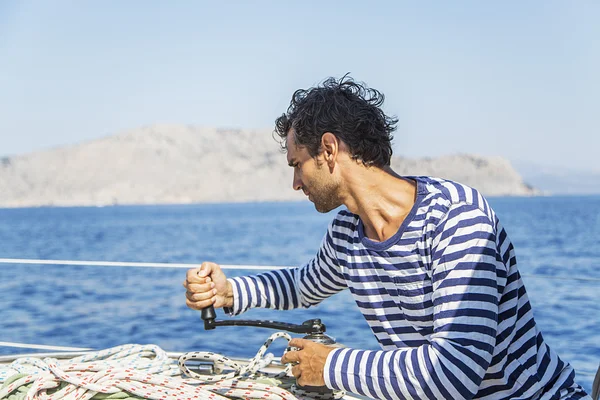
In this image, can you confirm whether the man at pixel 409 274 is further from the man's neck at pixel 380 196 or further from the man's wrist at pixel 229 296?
the man's wrist at pixel 229 296

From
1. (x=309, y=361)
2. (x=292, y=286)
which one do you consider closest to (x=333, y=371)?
(x=309, y=361)

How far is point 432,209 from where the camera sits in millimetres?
1234

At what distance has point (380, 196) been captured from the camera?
1.31 m

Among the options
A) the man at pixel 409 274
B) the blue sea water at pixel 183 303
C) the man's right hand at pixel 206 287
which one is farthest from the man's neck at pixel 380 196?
the blue sea water at pixel 183 303

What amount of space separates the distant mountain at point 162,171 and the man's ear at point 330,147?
3294 inches

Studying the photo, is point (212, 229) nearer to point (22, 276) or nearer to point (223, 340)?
point (22, 276)

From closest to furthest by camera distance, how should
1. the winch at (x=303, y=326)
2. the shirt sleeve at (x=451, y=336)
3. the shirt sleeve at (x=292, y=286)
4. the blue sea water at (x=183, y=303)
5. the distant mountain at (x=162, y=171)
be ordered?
the shirt sleeve at (x=451, y=336)
the winch at (x=303, y=326)
the shirt sleeve at (x=292, y=286)
the blue sea water at (x=183, y=303)
the distant mountain at (x=162, y=171)

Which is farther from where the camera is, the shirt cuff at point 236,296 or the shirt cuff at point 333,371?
the shirt cuff at point 236,296

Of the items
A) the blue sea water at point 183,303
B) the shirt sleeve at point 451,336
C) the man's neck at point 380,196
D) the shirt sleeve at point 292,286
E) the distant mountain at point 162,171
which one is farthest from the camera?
the distant mountain at point 162,171

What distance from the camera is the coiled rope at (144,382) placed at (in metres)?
1.39

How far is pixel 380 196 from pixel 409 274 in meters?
0.15

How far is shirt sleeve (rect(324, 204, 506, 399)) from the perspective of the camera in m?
1.13

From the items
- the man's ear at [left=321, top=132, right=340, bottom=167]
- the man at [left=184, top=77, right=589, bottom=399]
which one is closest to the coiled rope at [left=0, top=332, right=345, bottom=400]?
the man at [left=184, top=77, right=589, bottom=399]

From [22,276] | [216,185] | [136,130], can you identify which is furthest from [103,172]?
[22,276]
